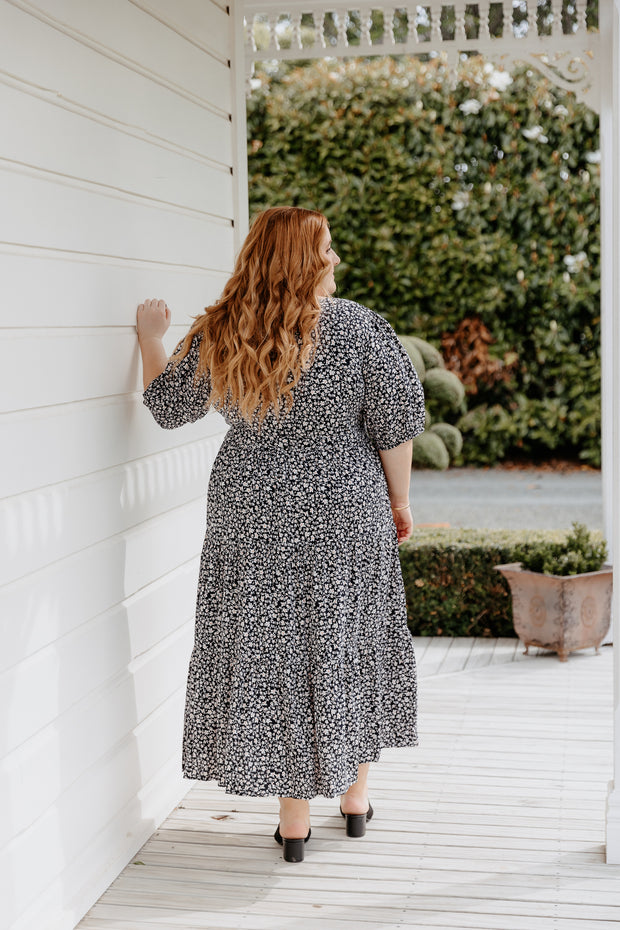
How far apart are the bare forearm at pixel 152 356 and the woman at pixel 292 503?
0.21ft

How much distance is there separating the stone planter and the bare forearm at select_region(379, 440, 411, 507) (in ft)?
6.26

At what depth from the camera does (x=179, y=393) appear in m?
2.76

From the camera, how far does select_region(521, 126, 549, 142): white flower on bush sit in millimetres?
7820

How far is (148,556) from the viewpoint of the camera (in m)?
2.97

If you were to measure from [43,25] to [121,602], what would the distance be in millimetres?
1309

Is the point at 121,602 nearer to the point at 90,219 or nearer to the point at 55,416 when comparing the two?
the point at 55,416

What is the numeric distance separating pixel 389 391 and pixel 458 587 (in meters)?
2.58

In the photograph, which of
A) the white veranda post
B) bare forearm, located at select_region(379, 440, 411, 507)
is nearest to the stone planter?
the white veranda post

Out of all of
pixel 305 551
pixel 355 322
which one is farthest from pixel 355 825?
pixel 355 322

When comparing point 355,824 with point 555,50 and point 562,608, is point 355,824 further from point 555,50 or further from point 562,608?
point 555,50

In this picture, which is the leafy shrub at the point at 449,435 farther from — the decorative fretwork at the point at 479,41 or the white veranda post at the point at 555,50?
the decorative fretwork at the point at 479,41

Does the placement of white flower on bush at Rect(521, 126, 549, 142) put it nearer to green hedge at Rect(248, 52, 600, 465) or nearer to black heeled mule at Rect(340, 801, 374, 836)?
green hedge at Rect(248, 52, 600, 465)

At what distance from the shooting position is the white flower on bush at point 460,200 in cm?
792

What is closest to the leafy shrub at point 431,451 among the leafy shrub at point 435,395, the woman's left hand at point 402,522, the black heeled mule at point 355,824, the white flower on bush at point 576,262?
the leafy shrub at point 435,395
